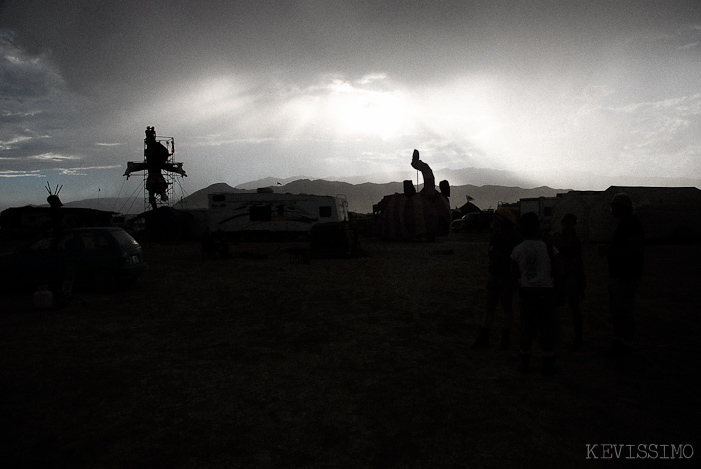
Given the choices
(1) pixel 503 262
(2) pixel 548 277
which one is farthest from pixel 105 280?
(2) pixel 548 277

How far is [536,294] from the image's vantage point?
4.98 metres

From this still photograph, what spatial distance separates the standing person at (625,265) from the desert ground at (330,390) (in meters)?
0.52

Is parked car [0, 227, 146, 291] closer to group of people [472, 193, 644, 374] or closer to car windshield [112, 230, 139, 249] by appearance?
car windshield [112, 230, 139, 249]

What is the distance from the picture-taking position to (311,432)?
3877 mm

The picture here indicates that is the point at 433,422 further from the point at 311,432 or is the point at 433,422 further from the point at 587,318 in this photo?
the point at 587,318

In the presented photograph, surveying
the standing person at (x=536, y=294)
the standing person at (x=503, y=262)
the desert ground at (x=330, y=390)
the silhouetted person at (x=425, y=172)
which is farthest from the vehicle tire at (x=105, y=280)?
the silhouetted person at (x=425, y=172)

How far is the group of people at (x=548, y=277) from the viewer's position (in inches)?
197

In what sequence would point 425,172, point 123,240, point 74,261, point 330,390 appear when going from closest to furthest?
point 330,390
point 74,261
point 123,240
point 425,172

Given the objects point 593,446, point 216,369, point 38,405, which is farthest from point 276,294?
point 593,446

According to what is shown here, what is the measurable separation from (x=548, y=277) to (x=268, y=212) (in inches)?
1071

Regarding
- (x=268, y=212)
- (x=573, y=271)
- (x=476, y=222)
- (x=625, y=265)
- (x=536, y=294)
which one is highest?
(x=268, y=212)

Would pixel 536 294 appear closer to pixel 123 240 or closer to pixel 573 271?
pixel 573 271

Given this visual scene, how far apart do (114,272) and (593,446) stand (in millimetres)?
11528

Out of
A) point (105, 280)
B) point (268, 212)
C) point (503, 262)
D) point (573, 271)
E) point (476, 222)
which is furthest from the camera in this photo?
Result: point (476, 222)
